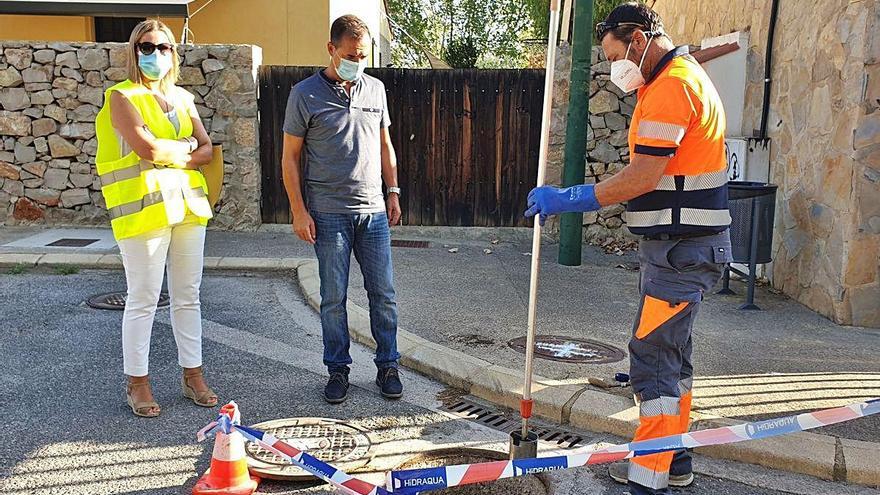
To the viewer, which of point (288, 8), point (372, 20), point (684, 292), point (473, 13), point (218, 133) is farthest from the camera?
point (473, 13)

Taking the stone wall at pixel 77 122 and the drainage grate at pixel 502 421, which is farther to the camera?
the stone wall at pixel 77 122

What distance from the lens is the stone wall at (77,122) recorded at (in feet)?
30.8

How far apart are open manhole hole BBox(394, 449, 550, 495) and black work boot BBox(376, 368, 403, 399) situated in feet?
2.46

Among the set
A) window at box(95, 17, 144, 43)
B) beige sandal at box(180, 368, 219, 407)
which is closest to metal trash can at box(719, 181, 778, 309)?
beige sandal at box(180, 368, 219, 407)

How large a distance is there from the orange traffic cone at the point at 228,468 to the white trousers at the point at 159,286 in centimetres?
113

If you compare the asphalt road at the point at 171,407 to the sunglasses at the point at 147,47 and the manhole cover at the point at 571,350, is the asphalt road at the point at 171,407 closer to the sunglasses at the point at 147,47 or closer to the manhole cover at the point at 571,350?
the manhole cover at the point at 571,350

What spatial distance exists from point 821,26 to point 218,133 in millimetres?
6751

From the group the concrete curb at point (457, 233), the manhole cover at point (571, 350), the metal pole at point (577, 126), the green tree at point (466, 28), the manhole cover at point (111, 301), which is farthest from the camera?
the green tree at point (466, 28)

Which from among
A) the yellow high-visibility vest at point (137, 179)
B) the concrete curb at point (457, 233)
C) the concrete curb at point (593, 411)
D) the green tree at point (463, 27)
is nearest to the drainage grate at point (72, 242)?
the concrete curb at point (457, 233)

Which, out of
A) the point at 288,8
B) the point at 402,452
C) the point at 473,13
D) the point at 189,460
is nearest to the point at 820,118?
the point at 402,452

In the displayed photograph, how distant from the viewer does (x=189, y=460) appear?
3658 mm

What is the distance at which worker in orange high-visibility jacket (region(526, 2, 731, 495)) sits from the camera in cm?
312

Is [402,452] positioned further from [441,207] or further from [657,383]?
[441,207]

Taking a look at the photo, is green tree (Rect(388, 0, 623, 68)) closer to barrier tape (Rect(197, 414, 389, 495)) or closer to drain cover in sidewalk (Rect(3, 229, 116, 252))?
drain cover in sidewalk (Rect(3, 229, 116, 252))
